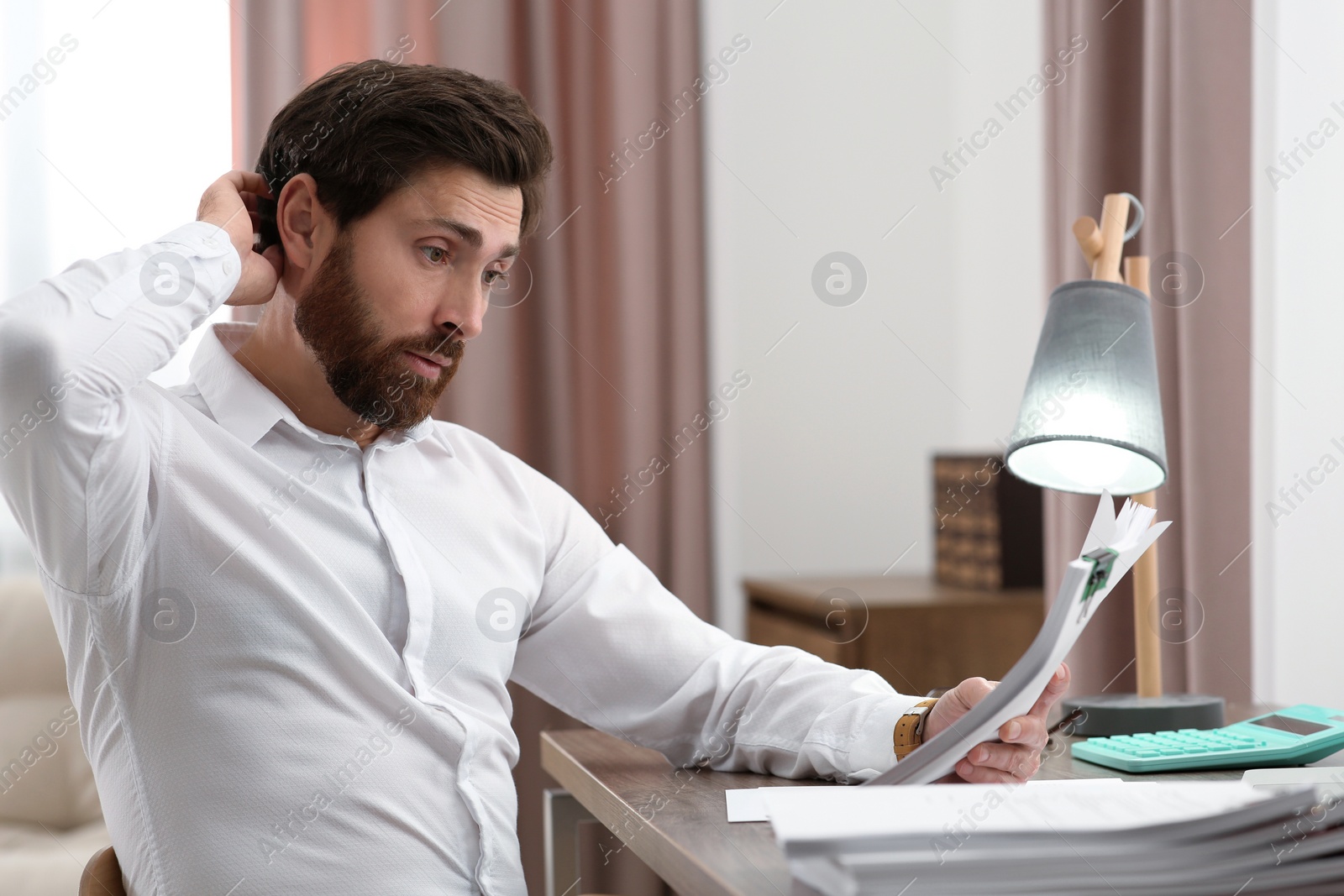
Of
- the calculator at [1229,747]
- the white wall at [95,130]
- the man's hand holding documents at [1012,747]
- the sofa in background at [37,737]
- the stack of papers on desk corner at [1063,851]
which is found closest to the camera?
the stack of papers on desk corner at [1063,851]

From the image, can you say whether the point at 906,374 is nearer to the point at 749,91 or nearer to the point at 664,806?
the point at 749,91

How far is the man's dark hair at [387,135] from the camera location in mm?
1090

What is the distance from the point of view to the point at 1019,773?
32.5 inches

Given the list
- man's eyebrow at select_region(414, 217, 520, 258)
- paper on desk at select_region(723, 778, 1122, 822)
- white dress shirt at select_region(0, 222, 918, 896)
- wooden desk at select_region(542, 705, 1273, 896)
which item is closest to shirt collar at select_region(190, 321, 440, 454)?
white dress shirt at select_region(0, 222, 918, 896)

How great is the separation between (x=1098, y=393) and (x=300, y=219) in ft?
2.63

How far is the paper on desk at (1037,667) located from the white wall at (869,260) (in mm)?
1594

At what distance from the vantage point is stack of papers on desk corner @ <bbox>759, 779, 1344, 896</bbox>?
0.54m

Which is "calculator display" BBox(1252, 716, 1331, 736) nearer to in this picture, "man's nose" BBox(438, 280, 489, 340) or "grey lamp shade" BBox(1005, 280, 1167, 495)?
"grey lamp shade" BBox(1005, 280, 1167, 495)

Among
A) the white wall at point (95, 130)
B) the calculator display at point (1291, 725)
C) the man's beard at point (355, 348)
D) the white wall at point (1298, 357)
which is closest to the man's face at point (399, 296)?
the man's beard at point (355, 348)

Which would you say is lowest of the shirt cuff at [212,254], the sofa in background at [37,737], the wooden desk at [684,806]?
the sofa in background at [37,737]

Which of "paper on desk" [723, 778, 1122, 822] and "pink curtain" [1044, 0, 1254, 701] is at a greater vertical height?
"pink curtain" [1044, 0, 1254, 701]

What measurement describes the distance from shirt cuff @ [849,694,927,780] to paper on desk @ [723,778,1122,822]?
48mm

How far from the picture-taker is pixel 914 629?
6.36ft

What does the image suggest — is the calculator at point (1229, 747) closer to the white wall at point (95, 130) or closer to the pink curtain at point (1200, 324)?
the pink curtain at point (1200, 324)
